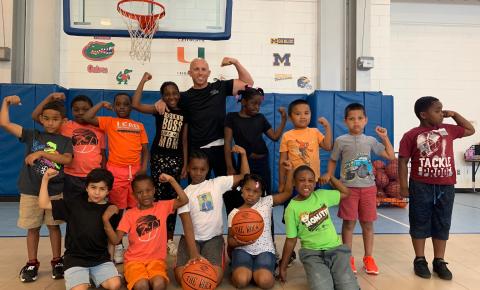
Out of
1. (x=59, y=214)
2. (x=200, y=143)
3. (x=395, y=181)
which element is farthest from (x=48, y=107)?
(x=395, y=181)

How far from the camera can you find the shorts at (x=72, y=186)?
305 centimetres

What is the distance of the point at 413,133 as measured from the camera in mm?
3242

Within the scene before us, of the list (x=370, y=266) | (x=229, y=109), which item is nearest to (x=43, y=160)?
(x=370, y=266)

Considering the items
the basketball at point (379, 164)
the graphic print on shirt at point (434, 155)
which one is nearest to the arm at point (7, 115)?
the graphic print on shirt at point (434, 155)

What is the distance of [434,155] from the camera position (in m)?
3.15

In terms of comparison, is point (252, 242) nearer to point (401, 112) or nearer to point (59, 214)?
point (59, 214)

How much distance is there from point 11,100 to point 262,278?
7.81 feet

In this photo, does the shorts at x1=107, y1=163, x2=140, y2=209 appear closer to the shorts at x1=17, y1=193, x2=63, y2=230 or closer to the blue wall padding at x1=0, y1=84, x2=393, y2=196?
the shorts at x1=17, y1=193, x2=63, y2=230

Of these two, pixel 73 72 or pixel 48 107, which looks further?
pixel 73 72

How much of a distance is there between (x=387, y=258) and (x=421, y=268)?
47 centimetres

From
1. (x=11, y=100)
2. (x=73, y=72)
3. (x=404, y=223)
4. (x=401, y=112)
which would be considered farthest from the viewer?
(x=401, y=112)

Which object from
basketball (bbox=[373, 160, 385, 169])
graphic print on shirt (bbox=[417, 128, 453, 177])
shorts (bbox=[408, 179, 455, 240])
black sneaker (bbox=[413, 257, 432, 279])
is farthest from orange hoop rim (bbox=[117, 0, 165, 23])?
basketball (bbox=[373, 160, 385, 169])

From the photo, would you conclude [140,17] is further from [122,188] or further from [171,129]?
[122,188]

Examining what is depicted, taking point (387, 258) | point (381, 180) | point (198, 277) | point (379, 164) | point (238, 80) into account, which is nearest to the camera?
point (198, 277)
